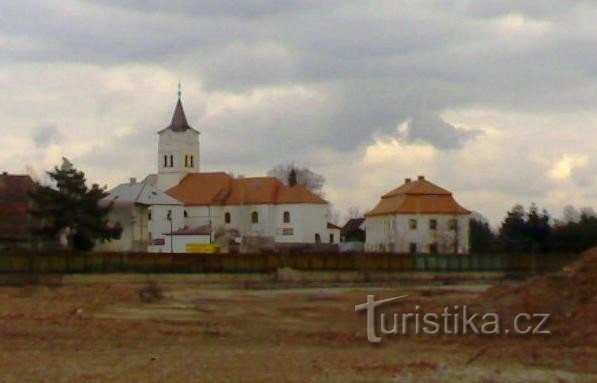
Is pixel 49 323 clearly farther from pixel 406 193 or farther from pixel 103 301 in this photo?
pixel 406 193

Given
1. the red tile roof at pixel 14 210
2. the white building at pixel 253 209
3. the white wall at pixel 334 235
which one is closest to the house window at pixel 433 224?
the white building at pixel 253 209

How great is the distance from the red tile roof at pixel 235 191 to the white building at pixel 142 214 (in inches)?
301

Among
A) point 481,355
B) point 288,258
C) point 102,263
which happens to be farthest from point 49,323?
point 288,258

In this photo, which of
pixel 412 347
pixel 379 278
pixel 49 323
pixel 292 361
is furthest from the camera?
pixel 379 278

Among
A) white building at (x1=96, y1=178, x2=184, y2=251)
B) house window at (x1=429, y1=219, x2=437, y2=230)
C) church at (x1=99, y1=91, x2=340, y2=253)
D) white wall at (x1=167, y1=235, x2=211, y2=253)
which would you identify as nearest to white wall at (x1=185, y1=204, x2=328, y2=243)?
church at (x1=99, y1=91, x2=340, y2=253)

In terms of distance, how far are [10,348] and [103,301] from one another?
21.1 m

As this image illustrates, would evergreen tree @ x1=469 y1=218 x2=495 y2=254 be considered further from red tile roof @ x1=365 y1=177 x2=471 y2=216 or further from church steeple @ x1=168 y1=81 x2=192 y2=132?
church steeple @ x1=168 y1=81 x2=192 y2=132

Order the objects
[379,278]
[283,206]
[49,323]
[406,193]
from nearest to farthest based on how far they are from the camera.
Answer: [49,323] → [379,278] → [406,193] → [283,206]

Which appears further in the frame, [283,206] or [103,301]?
[283,206]

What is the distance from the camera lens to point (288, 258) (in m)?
89.3

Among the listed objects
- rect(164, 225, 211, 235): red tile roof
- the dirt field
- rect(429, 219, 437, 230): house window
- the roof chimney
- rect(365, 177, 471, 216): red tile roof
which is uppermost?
the roof chimney

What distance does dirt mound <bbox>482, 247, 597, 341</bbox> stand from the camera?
3105 cm

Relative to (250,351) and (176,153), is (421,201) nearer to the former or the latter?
(176,153)

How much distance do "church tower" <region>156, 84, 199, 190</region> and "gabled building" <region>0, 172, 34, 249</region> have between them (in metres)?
48.5
